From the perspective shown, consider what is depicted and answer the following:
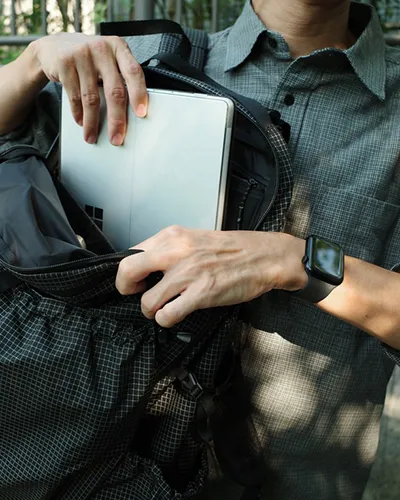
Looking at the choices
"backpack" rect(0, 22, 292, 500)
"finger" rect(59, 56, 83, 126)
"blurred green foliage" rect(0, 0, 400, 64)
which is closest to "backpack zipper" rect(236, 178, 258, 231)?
"backpack" rect(0, 22, 292, 500)

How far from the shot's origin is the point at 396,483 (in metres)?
2.52

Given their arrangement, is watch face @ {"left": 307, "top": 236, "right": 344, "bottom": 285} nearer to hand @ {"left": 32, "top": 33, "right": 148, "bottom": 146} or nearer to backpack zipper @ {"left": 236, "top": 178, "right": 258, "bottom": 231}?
backpack zipper @ {"left": 236, "top": 178, "right": 258, "bottom": 231}

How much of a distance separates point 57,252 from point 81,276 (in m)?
0.07

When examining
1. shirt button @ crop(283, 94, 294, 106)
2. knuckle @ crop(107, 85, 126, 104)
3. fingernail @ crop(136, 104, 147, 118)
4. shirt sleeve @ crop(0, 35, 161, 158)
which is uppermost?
knuckle @ crop(107, 85, 126, 104)

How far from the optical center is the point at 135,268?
39.7 inches

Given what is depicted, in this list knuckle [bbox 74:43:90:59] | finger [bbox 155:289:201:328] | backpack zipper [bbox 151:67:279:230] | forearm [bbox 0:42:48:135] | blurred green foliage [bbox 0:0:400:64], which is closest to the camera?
finger [bbox 155:289:201:328]

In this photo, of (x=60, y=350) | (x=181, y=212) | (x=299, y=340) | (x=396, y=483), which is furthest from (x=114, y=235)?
(x=396, y=483)

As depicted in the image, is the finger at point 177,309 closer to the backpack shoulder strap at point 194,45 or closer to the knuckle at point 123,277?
the knuckle at point 123,277

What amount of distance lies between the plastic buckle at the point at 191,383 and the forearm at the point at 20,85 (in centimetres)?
63

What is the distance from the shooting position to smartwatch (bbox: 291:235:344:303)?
1.09 m

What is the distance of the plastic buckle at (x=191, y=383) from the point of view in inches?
44.2

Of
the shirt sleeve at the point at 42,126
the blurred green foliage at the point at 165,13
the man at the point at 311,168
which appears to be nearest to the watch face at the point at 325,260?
the man at the point at 311,168

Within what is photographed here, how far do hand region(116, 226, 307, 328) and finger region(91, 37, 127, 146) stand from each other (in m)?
0.24

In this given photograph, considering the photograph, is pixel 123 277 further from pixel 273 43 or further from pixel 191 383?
pixel 273 43
